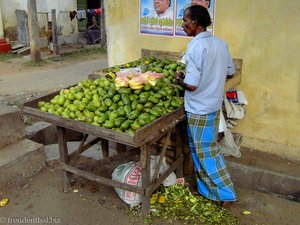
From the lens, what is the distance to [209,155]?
10.8ft

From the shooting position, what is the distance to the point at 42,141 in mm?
5266

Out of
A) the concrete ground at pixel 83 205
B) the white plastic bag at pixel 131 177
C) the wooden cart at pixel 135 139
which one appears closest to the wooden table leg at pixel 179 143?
the wooden cart at pixel 135 139

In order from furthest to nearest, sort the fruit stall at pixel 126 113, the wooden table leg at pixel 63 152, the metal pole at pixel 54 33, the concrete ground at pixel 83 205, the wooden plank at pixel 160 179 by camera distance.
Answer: the metal pole at pixel 54 33 < the wooden table leg at pixel 63 152 < the concrete ground at pixel 83 205 < the wooden plank at pixel 160 179 < the fruit stall at pixel 126 113

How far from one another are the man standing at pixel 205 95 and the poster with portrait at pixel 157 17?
1361mm

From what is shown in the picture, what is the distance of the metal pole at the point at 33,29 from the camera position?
10.7 m

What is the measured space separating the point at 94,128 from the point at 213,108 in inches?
43.7

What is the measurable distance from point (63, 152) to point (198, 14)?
195 centimetres

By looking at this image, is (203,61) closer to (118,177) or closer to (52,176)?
(118,177)

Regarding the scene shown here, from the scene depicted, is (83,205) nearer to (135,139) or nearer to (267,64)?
(135,139)

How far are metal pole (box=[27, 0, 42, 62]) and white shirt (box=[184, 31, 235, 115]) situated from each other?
9.11 m

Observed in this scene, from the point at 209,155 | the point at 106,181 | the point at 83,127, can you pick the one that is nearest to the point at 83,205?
the point at 106,181

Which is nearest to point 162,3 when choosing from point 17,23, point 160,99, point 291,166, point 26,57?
point 160,99

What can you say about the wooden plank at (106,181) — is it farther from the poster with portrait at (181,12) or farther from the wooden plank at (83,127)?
the poster with portrait at (181,12)

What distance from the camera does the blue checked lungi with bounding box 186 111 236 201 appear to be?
3.21m
